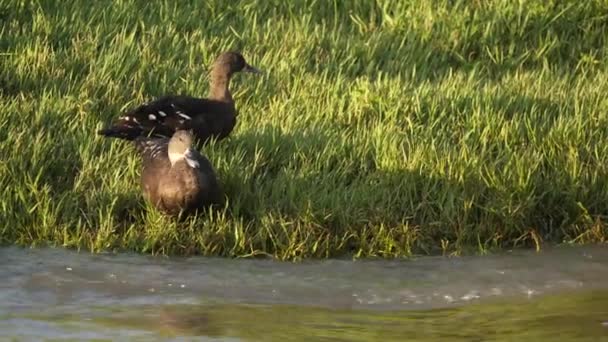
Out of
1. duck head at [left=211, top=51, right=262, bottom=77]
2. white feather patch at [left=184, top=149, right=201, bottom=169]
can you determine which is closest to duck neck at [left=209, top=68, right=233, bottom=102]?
duck head at [left=211, top=51, right=262, bottom=77]

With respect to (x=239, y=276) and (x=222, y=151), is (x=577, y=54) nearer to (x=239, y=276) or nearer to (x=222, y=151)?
(x=222, y=151)

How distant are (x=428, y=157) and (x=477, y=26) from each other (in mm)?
2641

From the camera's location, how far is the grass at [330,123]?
27.5 ft

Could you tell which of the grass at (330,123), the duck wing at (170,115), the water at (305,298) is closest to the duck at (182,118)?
the duck wing at (170,115)

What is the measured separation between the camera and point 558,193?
894cm

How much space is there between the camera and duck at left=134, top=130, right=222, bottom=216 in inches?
326

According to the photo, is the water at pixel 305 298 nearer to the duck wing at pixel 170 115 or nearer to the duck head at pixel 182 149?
the duck head at pixel 182 149

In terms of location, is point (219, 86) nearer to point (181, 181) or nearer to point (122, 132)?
point (122, 132)

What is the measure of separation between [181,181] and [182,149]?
21 centimetres

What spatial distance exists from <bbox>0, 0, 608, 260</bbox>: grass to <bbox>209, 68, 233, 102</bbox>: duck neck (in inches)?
8.3

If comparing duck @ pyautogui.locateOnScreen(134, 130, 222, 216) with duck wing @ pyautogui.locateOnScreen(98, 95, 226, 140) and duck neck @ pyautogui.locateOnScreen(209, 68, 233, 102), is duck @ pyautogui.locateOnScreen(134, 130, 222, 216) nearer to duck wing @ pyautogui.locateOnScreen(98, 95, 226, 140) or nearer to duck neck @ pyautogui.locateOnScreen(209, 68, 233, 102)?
duck wing @ pyautogui.locateOnScreen(98, 95, 226, 140)

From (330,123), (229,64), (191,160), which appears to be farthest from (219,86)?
(191,160)

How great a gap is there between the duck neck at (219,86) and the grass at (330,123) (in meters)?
0.21

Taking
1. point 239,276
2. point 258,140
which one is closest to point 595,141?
point 258,140
